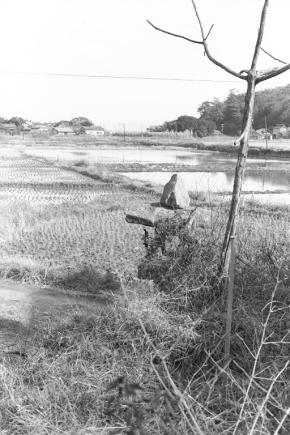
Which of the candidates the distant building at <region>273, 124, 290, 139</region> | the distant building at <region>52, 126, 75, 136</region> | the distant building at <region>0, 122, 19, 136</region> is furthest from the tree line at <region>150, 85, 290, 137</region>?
the distant building at <region>0, 122, 19, 136</region>

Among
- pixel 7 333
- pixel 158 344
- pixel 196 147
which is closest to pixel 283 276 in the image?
pixel 158 344

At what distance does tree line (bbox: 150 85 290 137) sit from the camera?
3431 centimetres

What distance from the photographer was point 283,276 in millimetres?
3592

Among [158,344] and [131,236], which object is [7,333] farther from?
[131,236]

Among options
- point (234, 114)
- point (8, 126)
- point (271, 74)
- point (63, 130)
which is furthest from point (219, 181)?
point (63, 130)

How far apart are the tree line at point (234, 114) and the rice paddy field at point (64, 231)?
20696 mm

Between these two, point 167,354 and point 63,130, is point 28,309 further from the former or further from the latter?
point 63,130

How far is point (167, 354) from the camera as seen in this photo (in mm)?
2770

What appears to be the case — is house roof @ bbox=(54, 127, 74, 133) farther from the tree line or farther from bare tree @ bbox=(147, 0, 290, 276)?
bare tree @ bbox=(147, 0, 290, 276)

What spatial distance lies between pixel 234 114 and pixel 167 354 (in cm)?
3528

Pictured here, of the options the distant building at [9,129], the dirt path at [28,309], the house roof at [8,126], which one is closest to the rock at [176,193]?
the dirt path at [28,309]

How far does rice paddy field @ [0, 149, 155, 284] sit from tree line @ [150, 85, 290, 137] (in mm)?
20696

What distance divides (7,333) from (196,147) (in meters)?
30.1

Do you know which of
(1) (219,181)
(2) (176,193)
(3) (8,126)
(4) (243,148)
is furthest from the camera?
(3) (8,126)
